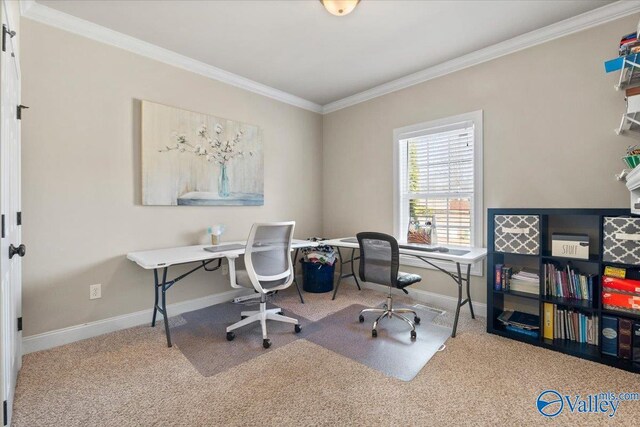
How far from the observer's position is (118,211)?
266cm

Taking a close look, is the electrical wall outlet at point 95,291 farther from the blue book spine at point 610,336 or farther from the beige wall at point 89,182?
the blue book spine at point 610,336

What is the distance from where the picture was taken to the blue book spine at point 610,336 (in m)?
2.07

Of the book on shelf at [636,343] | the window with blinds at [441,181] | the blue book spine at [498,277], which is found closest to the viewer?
the book on shelf at [636,343]

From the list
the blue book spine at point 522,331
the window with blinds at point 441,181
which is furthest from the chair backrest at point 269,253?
the blue book spine at point 522,331

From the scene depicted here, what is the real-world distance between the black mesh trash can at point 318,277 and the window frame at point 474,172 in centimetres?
93

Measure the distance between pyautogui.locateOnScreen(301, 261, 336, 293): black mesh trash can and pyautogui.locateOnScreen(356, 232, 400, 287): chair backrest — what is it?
1.08m

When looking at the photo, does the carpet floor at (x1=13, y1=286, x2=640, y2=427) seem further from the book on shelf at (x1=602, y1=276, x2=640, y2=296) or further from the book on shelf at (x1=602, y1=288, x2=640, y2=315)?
the book on shelf at (x1=602, y1=276, x2=640, y2=296)

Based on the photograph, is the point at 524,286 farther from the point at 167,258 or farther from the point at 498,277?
the point at 167,258

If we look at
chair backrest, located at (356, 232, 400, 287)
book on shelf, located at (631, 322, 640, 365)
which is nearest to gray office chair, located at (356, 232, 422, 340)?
chair backrest, located at (356, 232, 400, 287)

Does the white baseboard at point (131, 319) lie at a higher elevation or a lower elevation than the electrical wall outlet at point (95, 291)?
lower

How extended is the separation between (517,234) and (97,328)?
3.60 meters

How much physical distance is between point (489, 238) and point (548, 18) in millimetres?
1833

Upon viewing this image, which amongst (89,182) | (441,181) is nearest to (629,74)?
(441,181)

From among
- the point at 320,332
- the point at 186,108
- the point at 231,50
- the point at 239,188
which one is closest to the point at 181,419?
the point at 320,332
